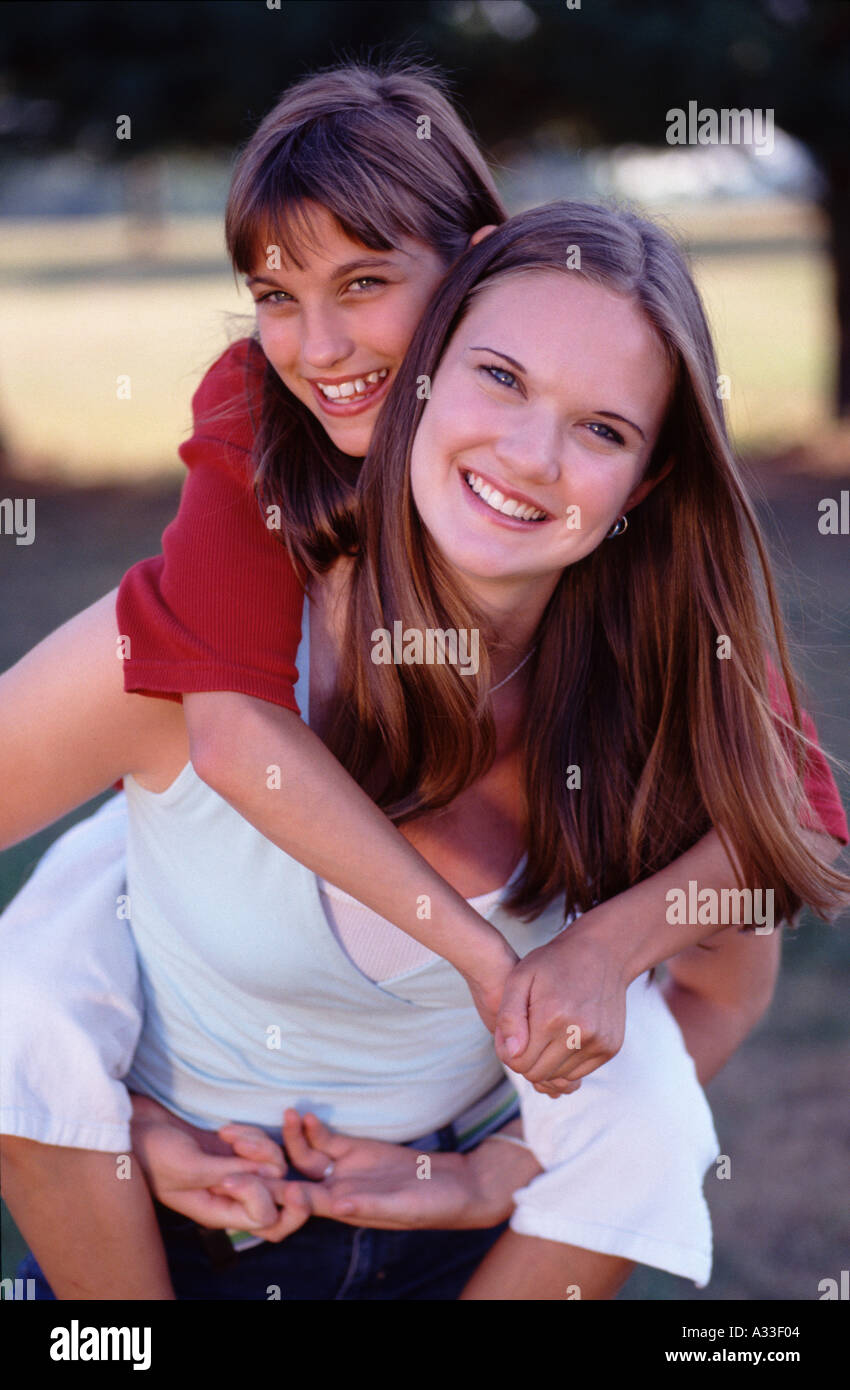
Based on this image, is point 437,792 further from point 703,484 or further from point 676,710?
point 703,484

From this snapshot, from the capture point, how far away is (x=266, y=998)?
87.3 inches

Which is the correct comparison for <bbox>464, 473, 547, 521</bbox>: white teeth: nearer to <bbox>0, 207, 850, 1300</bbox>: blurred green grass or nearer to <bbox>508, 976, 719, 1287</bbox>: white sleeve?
<bbox>0, 207, 850, 1300</bbox>: blurred green grass

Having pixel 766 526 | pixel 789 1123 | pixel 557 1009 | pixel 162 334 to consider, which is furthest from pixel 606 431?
pixel 162 334

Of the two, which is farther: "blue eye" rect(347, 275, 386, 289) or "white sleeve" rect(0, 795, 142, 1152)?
"blue eye" rect(347, 275, 386, 289)

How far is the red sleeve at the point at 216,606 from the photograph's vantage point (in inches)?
79.8

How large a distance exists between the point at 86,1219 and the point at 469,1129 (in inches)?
25.8

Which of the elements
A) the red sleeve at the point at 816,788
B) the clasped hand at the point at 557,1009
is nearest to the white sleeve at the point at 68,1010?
the clasped hand at the point at 557,1009

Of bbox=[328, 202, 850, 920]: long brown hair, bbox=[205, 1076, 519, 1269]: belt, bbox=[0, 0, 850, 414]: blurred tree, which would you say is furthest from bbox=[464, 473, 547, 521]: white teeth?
bbox=[0, 0, 850, 414]: blurred tree

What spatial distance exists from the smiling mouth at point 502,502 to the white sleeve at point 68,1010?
886mm

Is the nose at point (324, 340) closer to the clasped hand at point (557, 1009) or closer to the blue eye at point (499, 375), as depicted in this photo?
the blue eye at point (499, 375)

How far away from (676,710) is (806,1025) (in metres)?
1.54

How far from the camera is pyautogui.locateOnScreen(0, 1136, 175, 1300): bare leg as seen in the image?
209 cm

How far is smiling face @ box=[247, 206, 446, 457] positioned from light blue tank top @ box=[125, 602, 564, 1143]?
361mm

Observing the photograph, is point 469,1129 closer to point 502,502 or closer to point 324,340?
point 502,502
